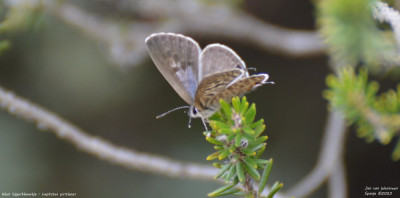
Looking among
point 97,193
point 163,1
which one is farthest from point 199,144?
point 163,1

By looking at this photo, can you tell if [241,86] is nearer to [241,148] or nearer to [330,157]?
[241,148]

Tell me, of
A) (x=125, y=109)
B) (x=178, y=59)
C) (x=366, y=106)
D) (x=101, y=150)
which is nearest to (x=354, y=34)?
(x=366, y=106)

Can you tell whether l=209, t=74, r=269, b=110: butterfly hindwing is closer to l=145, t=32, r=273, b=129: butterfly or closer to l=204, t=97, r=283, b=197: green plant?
l=145, t=32, r=273, b=129: butterfly

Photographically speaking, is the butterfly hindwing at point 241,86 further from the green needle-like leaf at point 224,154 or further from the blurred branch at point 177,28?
the blurred branch at point 177,28

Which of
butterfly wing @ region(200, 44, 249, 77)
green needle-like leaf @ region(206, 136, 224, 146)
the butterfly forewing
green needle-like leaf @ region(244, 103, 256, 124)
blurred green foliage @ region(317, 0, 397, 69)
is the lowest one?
green needle-like leaf @ region(206, 136, 224, 146)

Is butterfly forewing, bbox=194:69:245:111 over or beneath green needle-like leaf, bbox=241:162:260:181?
over

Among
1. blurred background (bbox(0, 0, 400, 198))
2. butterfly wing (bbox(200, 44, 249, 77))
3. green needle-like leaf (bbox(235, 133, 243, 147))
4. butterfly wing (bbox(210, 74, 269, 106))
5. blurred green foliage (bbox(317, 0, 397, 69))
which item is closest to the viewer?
green needle-like leaf (bbox(235, 133, 243, 147))

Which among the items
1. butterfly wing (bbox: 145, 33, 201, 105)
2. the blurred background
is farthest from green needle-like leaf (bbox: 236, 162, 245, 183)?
the blurred background
